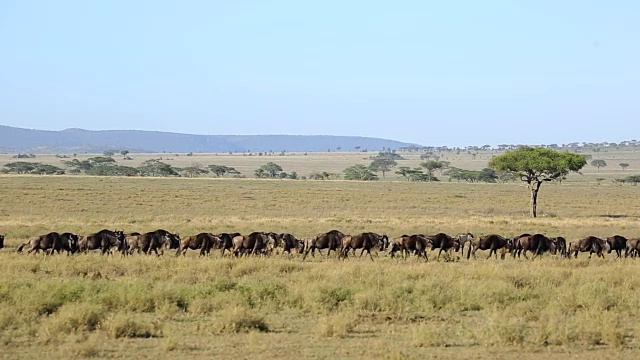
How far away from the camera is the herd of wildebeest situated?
2238cm

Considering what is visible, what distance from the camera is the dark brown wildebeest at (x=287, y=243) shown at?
23.2 meters

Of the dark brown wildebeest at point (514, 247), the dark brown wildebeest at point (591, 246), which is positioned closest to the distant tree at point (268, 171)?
the dark brown wildebeest at point (514, 247)

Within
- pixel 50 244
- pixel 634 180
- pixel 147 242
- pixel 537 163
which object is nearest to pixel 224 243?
pixel 147 242

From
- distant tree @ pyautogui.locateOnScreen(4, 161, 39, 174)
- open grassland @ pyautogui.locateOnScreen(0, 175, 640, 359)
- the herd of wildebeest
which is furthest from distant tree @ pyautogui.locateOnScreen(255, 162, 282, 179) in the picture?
the herd of wildebeest

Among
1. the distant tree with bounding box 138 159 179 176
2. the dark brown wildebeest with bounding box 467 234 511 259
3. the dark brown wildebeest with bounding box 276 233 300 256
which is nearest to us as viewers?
the dark brown wildebeest with bounding box 276 233 300 256

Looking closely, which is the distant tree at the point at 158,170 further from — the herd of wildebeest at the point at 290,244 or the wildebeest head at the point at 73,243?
the wildebeest head at the point at 73,243

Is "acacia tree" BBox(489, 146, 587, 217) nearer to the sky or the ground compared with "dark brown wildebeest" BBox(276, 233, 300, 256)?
nearer to the sky

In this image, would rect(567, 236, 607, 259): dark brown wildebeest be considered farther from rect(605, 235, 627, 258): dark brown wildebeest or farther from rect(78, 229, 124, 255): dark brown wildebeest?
rect(78, 229, 124, 255): dark brown wildebeest

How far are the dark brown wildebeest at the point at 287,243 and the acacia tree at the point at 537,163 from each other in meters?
26.3

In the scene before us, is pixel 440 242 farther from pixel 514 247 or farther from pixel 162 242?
pixel 162 242

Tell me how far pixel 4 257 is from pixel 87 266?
3.18 meters

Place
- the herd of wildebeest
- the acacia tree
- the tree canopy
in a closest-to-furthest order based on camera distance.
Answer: the herd of wildebeest < the acacia tree < the tree canopy

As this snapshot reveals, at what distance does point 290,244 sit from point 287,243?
94 mm

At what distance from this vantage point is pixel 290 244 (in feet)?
76.2
